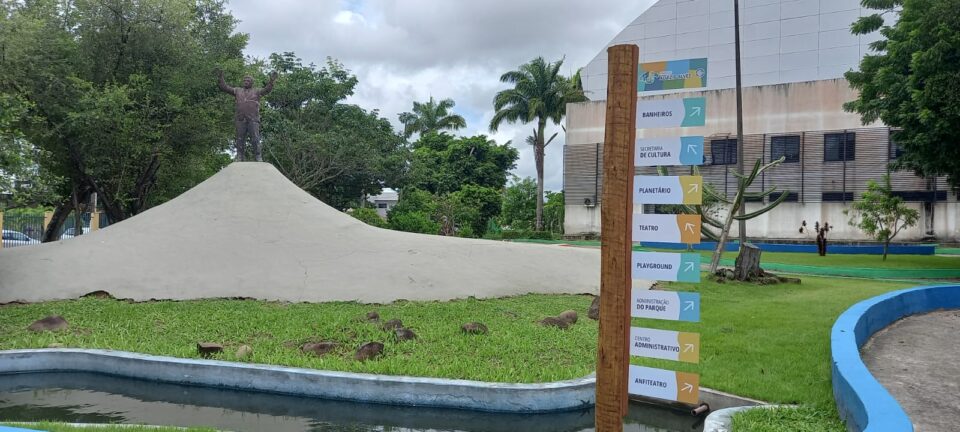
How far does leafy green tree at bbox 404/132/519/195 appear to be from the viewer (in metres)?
41.6

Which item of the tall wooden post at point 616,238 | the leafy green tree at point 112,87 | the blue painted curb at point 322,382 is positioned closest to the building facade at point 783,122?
the leafy green tree at point 112,87

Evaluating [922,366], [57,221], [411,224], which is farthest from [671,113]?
[57,221]

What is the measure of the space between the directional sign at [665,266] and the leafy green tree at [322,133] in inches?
908

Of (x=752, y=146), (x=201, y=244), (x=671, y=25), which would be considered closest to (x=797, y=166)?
(x=752, y=146)

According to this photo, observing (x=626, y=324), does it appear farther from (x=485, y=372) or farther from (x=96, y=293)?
(x=96, y=293)

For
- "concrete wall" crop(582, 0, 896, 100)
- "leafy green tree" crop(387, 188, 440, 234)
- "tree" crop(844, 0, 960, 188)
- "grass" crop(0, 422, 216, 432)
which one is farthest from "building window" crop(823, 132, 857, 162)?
"grass" crop(0, 422, 216, 432)

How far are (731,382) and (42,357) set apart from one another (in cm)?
781

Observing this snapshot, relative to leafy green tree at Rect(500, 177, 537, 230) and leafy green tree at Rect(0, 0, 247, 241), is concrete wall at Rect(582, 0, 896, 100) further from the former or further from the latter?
leafy green tree at Rect(0, 0, 247, 241)

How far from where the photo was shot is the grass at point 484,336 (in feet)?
22.1

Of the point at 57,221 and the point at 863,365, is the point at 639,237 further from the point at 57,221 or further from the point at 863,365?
the point at 57,221

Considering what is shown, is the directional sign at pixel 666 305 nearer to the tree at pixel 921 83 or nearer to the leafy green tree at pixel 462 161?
the tree at pixel 921 83

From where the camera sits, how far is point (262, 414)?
638cm

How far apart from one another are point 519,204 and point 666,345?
139 ft

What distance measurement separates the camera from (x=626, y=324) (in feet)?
11.6
